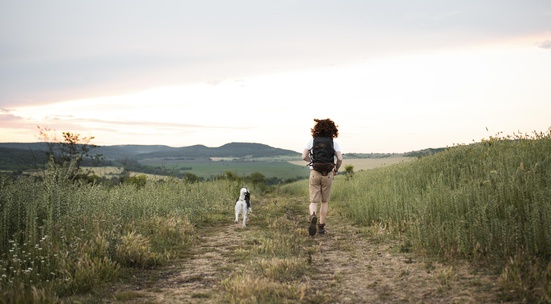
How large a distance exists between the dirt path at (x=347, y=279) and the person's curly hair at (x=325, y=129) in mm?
3005

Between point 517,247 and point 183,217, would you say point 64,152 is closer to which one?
point 183,217

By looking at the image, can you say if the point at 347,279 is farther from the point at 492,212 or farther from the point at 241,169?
the point at 241,169

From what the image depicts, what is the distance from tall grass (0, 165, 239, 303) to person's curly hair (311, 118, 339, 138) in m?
4.24

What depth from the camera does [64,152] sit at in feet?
98.4

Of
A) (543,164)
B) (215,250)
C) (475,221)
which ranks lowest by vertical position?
(215,250)

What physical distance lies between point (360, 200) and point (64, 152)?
2450 centimetres

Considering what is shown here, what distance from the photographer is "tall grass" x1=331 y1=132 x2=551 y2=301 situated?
614 cm

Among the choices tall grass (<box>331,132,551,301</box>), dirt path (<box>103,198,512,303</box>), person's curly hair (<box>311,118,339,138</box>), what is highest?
person's curly hair (<box>311,118,339,138</box>)

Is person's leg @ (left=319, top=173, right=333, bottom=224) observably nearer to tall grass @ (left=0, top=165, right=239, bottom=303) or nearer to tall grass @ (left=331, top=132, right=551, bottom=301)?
tall grass @ (left=331, top=132, right=551, bottom=301)

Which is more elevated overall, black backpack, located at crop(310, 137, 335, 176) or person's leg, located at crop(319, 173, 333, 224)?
black backpack, located at crop(310, 137, 335, 176)

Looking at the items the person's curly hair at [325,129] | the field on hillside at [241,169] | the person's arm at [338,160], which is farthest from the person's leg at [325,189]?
the field on hillside at [241,169]

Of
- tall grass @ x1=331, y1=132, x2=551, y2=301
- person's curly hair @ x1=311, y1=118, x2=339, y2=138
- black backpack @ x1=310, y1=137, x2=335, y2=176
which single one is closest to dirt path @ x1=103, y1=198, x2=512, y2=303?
tall grass @ x1=331, y1=132, x2=551, y2=301

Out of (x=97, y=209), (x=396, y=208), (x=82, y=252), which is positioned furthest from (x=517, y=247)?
(x=97, y=209)

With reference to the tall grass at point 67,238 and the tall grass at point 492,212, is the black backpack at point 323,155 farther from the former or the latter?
the tall grass at point 67,238
